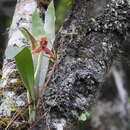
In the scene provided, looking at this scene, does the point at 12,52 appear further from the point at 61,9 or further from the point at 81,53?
the point at 61,9

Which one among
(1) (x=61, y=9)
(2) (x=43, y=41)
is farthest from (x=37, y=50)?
(1) (x=61, y=9)

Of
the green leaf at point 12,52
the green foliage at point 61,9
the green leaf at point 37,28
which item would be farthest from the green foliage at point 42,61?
the green foliage at point 61,9

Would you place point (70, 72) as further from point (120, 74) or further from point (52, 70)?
point (120, 74)

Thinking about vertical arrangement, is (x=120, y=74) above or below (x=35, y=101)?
below

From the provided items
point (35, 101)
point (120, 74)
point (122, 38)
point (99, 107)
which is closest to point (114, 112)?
point (99, 107)

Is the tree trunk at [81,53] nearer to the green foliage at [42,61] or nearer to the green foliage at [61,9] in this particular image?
the green foliage at [42,61]
